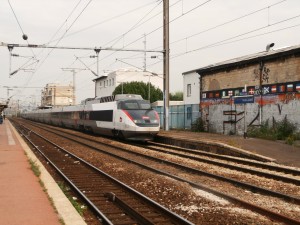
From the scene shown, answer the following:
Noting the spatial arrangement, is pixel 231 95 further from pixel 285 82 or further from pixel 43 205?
pixel 43 205

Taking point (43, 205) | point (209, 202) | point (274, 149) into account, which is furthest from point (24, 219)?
point (274, 149)

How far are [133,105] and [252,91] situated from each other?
25.7 feet

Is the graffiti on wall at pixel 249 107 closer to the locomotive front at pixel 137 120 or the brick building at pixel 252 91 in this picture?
the brick building at pixel 252 91

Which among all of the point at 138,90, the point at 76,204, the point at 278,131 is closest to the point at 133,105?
the point at 278,131

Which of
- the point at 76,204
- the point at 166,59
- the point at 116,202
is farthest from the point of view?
the point at 166,59

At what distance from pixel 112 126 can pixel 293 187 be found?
15653 mm

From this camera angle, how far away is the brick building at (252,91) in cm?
2142

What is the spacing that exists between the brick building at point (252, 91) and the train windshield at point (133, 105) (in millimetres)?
5197

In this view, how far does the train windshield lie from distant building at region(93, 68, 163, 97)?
44932 millimetres

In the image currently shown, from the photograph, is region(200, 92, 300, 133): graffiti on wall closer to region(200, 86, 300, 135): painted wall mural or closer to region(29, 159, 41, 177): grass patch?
region(200, 86, 300, 135): painted wall mural

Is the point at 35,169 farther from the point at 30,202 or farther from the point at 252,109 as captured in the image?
the point at 252,109

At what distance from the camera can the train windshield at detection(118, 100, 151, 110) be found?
2259 centimetres

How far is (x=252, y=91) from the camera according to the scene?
81.8 feet

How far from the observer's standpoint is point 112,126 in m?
24.1
